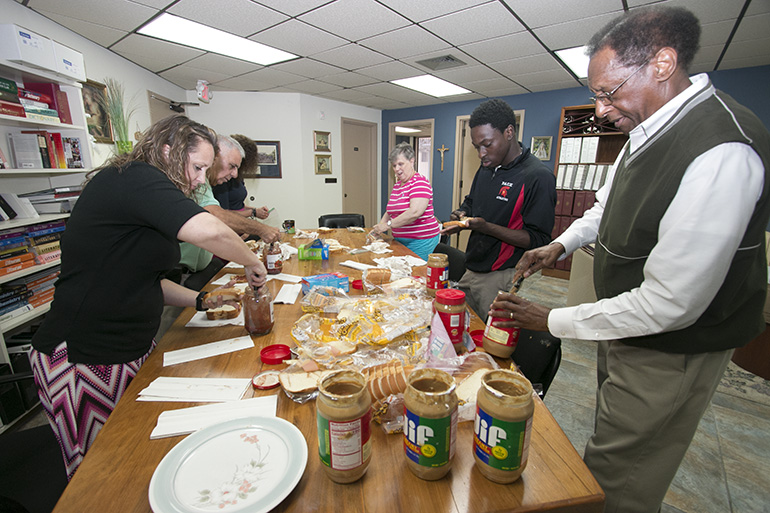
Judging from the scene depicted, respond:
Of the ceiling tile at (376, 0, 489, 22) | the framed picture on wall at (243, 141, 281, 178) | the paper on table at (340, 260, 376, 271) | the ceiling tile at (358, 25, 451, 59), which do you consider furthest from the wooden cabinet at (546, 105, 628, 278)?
the framed picture on wall at (243, 141, 281, 178)

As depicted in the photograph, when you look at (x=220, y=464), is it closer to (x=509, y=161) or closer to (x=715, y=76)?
(x=509, y=161)

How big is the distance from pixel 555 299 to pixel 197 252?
396 centimetres

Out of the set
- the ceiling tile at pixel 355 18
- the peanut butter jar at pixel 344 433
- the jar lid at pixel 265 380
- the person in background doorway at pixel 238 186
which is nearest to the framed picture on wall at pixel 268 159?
the person in background doorway at pixel 238 186

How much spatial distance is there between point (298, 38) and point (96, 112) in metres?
2.13

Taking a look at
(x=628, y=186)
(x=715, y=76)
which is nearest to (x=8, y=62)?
(x=628, y=186)

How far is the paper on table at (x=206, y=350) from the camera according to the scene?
110 centimetres

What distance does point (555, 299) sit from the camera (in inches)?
168

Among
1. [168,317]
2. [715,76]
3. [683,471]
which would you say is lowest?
[683,471]

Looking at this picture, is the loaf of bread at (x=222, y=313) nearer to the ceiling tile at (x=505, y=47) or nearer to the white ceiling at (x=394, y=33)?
the white ceiling at (x=394, y=33)

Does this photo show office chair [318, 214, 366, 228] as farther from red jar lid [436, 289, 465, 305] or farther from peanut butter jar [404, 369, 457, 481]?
peanut butter jar [404, 369, 457, 481]

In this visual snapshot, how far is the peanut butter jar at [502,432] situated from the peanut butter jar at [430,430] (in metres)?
0.05

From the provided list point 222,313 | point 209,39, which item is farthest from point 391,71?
point 222,313

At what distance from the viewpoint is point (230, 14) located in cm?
281

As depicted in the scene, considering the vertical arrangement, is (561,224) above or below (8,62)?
below
